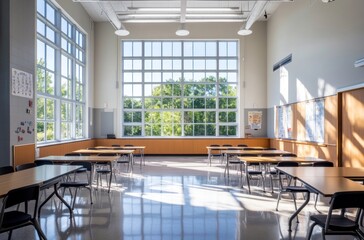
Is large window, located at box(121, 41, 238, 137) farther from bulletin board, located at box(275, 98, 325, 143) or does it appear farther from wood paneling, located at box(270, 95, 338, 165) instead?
wood paneling, located at box(270, 95, 338, 165)

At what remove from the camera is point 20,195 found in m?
2.91

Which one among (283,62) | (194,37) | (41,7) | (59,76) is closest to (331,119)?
(283,62)

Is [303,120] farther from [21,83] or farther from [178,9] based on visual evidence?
[21,83]

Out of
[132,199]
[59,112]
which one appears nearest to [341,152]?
[132,199]

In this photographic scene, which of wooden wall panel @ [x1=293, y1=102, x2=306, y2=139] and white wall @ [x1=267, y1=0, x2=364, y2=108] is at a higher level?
white wall @ [x1=267, y1=0, x2=364, y2=108]

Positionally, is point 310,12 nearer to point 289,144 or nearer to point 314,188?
point 289,144

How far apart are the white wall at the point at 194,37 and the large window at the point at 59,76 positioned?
111 cm

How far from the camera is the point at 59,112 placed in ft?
32.4

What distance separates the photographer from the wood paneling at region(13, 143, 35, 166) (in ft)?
21.2

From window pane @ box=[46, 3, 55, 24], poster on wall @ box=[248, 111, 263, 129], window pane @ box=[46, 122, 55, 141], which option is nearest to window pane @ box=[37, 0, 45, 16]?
window pane @ box=[46, 3, 55, 24]

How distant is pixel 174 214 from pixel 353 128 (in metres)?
4.55

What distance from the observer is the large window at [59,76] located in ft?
28.2

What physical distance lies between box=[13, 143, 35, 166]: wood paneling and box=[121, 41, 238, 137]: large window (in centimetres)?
648

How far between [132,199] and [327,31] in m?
6.39
